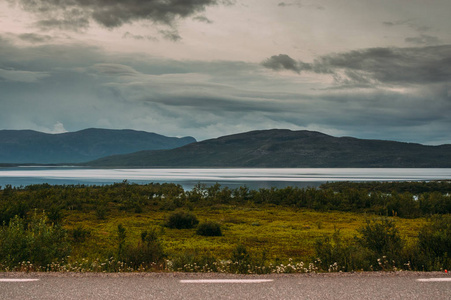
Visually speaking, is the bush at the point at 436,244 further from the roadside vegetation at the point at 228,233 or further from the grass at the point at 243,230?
the grass at the point at 243,230

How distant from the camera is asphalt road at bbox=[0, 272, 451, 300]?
8539 millimetres

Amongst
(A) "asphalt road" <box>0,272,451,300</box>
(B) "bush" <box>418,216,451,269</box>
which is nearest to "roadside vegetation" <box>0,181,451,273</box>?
(B) "bush" <box>418,216,451,269</box>

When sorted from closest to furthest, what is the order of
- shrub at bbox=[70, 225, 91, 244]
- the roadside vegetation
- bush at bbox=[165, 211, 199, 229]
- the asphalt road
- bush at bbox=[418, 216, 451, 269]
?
the asphalt road < bush at bbox=[418, 216, 451, 269] < the roadside vegetation < shrub at bbox=[70, 225, 91, 244] < bush at bbox=[165, 211, 199, 229]

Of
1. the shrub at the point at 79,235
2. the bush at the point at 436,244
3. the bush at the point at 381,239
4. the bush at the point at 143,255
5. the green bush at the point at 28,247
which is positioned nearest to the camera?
the bush at the point at 436,244

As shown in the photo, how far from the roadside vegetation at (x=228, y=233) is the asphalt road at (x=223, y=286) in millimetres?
1756

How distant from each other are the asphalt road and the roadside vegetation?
176 centimetres

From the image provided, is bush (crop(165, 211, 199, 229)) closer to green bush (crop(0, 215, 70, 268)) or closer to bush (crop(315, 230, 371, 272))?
green bush (crop(0, 215, 70, 268))

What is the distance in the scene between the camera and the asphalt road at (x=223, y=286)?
8.54 m

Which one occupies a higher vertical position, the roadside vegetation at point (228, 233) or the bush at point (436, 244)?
the bush at point (436, 244)

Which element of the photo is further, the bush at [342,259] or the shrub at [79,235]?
the shrub at [79,235]

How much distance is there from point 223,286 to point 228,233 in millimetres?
21541

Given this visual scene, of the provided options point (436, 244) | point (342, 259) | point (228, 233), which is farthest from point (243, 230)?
point (436, 244)

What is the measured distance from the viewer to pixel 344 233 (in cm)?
2852

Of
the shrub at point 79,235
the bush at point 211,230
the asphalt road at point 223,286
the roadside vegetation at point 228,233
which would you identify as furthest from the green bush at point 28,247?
the bush at point 211,230
